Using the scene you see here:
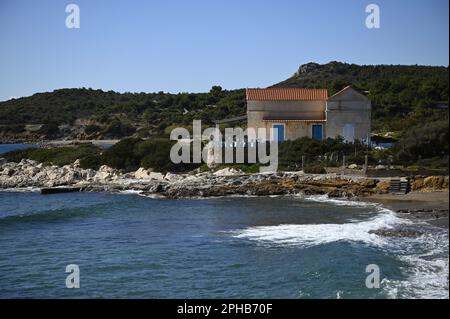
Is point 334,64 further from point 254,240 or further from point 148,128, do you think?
point 254,240

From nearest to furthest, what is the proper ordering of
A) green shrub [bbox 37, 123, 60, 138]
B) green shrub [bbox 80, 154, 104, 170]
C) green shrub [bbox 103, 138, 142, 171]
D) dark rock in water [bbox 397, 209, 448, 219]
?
dark rock in water [bbox 397, 209, 448, 219]
green shrub [bbox 103, 138, 142, 171]
green shrub [bbox 80, 154, 104, 170]
green shrub [bbox 37, 123, 60, 138]

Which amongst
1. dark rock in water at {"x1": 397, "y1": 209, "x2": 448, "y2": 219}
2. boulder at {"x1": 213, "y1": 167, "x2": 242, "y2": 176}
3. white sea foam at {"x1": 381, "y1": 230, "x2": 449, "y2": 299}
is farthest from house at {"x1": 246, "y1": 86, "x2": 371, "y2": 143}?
white sea foam at {"x1": 381, "y1": 230, "x2": 449, "y2": 299}

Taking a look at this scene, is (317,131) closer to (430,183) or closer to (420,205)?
(430,183)

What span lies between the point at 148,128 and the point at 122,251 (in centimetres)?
4942

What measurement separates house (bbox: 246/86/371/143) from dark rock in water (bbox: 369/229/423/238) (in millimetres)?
18326

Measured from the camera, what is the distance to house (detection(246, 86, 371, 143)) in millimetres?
36094

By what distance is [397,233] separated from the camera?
16938 mm

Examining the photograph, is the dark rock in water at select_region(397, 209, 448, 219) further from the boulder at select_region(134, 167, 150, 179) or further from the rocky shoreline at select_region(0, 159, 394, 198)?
the boulder at select_region(134, 167, 150, 179)

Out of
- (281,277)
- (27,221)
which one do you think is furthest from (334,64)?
(281,277)

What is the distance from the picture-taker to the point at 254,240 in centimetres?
1725

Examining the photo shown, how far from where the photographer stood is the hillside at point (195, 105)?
4731 cm

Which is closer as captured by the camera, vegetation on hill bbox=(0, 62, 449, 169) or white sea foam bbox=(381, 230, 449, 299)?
white sea foam bbox=(381, 230, 449, 299)

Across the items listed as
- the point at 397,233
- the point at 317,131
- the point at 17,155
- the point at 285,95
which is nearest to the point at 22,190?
the point at 17,155

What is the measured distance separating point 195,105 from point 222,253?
56.8 metres
